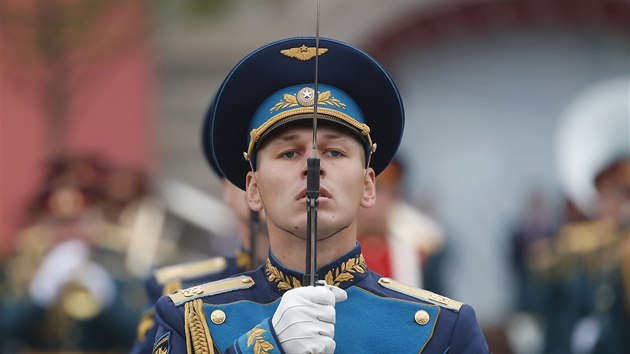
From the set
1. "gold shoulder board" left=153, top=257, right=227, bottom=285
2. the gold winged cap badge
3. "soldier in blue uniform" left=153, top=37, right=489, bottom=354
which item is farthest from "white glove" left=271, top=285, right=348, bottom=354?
"gold shoulder board" left=153, top=257, right=227, bottom=285

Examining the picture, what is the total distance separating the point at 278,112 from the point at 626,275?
20.4ft

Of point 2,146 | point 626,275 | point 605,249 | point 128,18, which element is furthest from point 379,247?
point 2,146

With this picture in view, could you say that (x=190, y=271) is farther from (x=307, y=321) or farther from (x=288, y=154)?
(x=307, y=321)

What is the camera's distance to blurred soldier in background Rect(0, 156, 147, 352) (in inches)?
466

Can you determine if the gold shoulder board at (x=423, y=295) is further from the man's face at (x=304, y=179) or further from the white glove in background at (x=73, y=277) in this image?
the white glove in background at (x=73, y=277)

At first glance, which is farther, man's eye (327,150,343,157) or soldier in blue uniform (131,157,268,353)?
soldier in blue uniform (131,157,268,353)

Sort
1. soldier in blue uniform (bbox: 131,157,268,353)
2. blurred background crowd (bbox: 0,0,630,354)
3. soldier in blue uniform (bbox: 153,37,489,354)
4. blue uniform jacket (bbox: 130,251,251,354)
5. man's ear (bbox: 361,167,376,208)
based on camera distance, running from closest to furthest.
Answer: soldier in blue uniform (bbox: 153,37,489,354) → man's ear (bbox: 361,167,376,208) → soldier in blue uniform (bbox: 131,157,268,353) → blue uniform jacket (bbox: 130,251,251,354) → blurred background crowd (bbox: 0,0,630,354)

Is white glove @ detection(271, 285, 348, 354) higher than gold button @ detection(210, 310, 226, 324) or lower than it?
higher

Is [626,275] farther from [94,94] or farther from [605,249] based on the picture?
[94,94]

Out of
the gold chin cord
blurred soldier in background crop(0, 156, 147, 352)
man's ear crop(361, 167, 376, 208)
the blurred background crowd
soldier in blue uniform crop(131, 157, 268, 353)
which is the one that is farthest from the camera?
the blurred background crowd

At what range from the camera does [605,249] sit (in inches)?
481

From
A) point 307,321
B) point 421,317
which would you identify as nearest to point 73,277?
point 421,317

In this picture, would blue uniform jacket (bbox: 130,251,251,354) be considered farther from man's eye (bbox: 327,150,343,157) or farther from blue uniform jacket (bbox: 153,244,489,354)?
man's eye (bbox: 327,150,343,157)

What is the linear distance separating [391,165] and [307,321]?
Answer: 6167 mm
